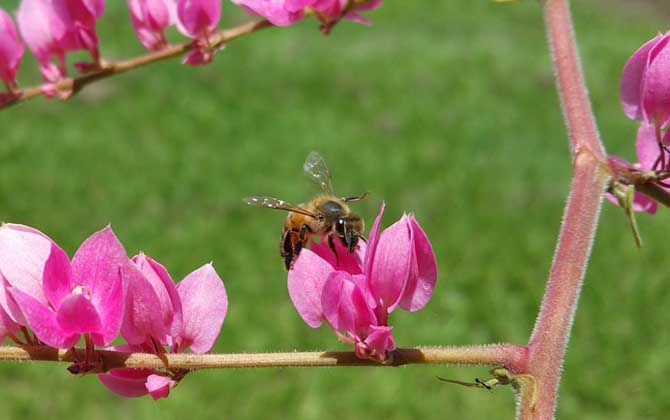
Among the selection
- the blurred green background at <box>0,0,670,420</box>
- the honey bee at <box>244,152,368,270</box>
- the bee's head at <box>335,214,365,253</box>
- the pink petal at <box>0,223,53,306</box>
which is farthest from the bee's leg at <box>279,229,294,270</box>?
the blurred green background at <box>0,0,670,420</box>

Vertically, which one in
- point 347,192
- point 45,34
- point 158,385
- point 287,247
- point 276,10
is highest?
point 276,10

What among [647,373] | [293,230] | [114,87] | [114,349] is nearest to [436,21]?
[114,87]

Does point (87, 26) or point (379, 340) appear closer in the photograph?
point (379, 340)

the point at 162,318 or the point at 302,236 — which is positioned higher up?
the point at 162,318

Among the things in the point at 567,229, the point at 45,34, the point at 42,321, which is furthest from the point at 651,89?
the point at 45,34

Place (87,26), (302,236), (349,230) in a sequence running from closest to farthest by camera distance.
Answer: (349,230) < (302,236) < (87,26)

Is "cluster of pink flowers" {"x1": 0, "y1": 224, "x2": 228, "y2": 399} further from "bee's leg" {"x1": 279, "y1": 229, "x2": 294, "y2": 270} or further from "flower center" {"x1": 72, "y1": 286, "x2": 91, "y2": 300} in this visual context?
"bee's leg" {"x1": 279, "y1": 229, "x2": 294, "y2": 270}

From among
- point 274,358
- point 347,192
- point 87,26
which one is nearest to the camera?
point 274,358

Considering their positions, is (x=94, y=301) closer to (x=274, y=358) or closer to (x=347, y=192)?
(x=274, y=358)
